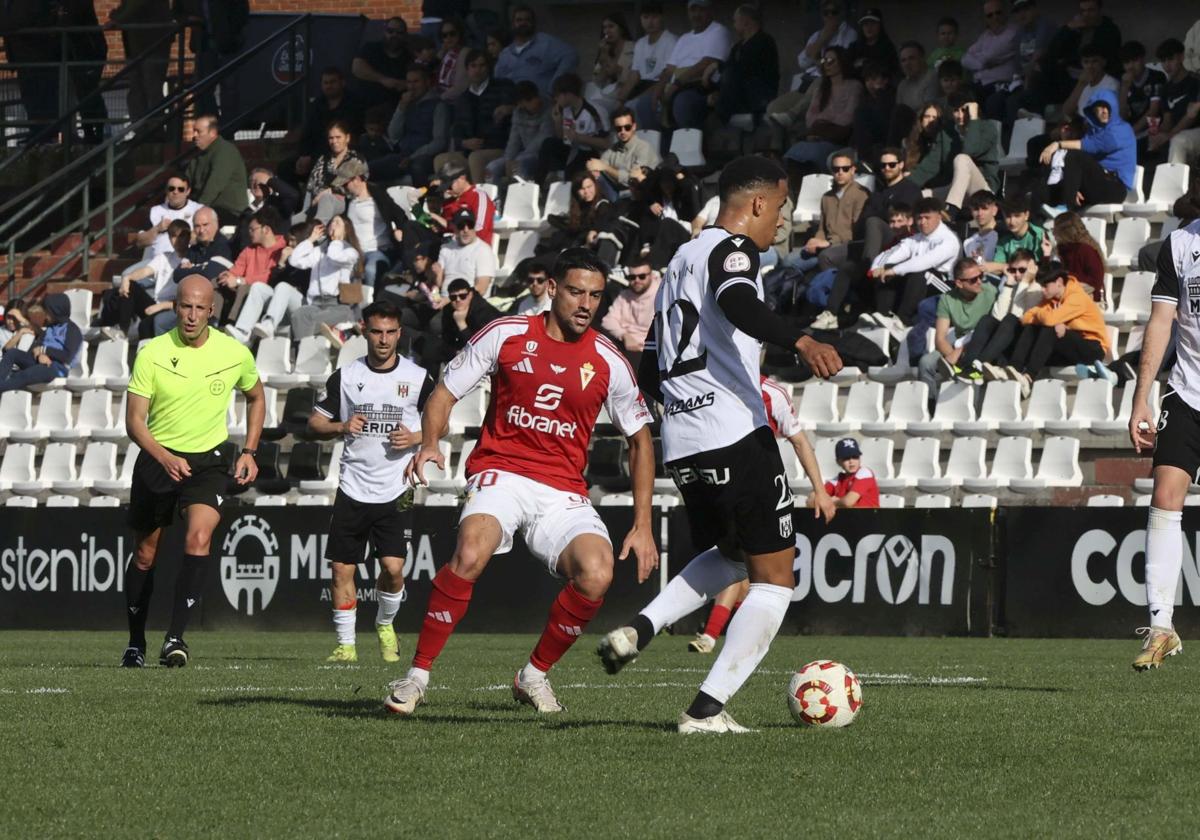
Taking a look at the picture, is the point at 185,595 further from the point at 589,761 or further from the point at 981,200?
the point at 981,200

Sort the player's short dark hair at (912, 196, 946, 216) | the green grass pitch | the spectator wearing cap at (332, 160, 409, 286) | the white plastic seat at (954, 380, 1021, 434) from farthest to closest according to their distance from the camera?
the spectator wearing cap at (332, 160, 409, 286) → the player's short dark hair at (912, 196, 946, 216) → the white plastic seat at (954, 380, 1021, 434) → the green grass pitch

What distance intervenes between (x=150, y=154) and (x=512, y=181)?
6.52 m

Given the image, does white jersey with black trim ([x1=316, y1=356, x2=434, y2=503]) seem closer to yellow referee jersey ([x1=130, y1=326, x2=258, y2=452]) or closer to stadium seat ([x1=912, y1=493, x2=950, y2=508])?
yellow referee jersey ([x1=130, y1=326, x2=258, y2=452])

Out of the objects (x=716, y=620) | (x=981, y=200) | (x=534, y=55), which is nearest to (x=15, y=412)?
(x=534, y=55)

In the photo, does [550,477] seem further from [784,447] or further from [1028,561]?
[784,447]

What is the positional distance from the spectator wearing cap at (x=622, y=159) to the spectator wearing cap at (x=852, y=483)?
516cm

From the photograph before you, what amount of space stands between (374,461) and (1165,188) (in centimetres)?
925

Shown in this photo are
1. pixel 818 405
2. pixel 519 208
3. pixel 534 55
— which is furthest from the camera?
pixel 534 55

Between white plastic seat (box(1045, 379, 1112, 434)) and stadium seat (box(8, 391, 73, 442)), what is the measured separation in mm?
10880

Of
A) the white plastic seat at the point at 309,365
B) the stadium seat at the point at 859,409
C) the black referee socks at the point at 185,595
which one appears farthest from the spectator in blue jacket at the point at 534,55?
the black referee socks at the point at 185,595

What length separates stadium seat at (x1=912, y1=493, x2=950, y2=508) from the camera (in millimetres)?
17109

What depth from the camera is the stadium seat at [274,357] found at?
21.3m

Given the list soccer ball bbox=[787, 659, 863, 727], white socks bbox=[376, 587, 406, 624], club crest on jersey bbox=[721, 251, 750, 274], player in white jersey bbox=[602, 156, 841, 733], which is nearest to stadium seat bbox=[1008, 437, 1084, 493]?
white socks bbox=[376, 587, 406, 624]

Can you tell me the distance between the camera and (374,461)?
43.6ft
